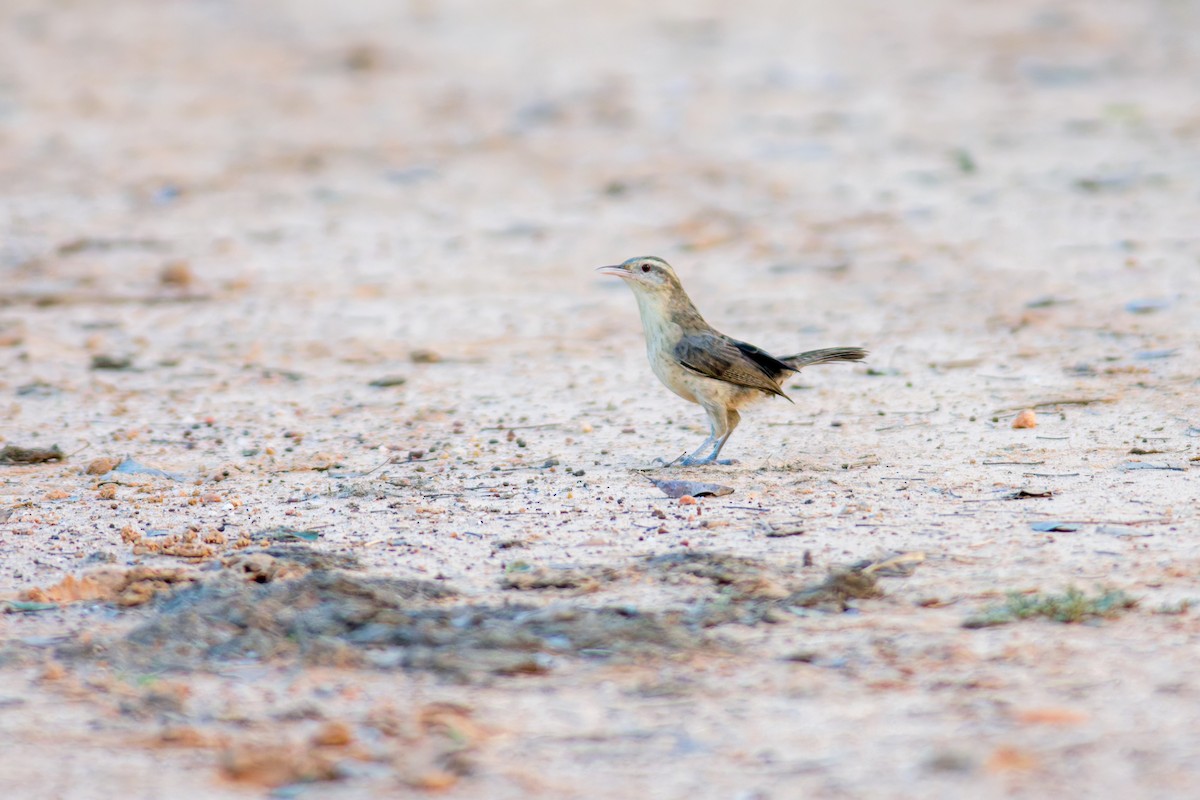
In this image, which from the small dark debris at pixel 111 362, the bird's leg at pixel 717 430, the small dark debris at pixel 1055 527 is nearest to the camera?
the small dark debris at pixel 1055 527

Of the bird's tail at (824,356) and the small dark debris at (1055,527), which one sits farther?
the bird's tail at (824,356)

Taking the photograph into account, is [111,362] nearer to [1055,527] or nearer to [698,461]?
[698,461]

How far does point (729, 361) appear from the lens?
6.66 meters

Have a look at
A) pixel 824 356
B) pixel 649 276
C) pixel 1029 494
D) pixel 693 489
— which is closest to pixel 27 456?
pixel 649 276

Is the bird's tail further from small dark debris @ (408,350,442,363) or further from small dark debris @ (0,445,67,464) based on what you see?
small dark debris @ (0,445,67,464)

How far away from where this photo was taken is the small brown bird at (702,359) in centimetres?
666

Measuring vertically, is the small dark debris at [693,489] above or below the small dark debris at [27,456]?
below

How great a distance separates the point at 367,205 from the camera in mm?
11883

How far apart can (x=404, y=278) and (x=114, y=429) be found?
3.27 meters

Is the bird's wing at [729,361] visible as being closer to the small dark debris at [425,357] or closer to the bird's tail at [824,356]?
the bird's tail at [824,356]

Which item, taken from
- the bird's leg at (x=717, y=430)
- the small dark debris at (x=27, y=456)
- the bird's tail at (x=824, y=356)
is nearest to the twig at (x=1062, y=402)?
the bird's tail at (x=824, y=356)

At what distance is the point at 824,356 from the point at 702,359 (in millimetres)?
628

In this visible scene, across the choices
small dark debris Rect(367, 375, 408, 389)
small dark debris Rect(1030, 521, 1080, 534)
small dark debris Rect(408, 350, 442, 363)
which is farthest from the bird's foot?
small dark debris Rect(408, 350, 442, 363)

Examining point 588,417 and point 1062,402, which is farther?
point 588,417
